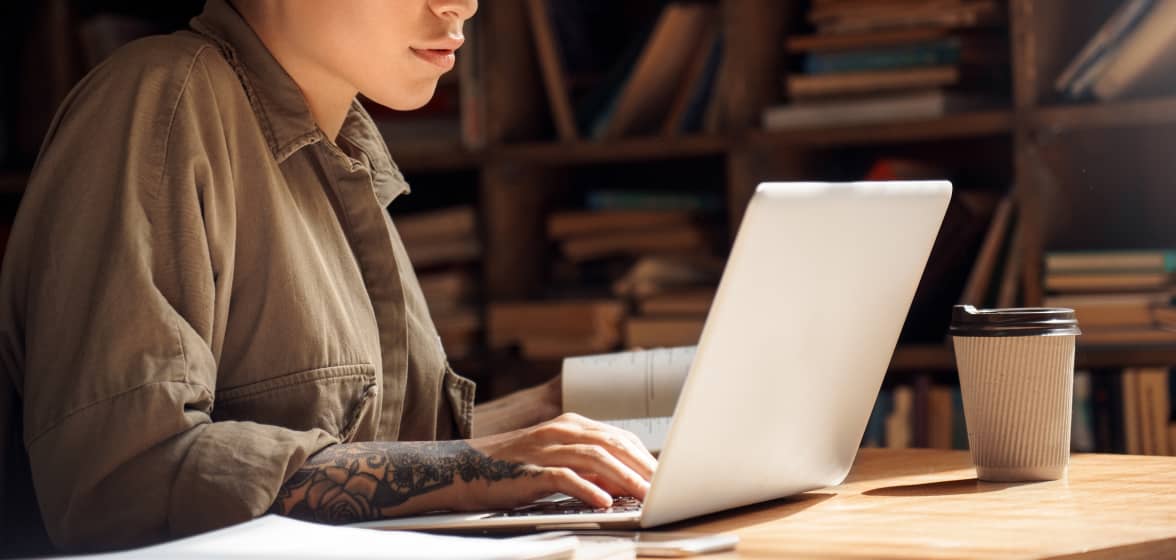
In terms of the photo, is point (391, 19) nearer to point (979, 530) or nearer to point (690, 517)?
point (690, 517)

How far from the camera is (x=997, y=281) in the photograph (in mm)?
2764

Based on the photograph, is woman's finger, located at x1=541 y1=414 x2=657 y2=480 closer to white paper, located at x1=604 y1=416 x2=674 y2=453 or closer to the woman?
the woman

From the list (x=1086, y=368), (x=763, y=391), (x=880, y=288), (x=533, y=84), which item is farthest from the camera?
(x=533, y=84)

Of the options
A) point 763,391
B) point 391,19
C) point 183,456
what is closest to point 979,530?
point 763,391

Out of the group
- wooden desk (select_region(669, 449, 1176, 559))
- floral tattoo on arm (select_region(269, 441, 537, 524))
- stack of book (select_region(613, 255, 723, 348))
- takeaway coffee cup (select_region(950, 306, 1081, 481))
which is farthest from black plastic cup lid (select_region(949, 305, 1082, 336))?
stack of book (select_region(613, 255, 723, 348))

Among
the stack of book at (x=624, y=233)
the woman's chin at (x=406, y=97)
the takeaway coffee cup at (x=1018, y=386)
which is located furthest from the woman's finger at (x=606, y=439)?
the stack of book at (x=624, y=233)

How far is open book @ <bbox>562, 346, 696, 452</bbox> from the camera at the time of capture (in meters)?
1.59

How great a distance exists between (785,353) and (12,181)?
2702 mm

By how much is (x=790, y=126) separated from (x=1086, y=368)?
0.72 m

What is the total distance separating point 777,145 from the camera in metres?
2.89

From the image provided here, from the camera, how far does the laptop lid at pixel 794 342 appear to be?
3.24 ft

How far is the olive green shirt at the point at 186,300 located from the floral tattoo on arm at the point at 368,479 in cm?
2

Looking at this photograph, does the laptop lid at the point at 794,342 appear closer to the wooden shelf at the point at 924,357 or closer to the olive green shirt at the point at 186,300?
the olive green shirt at the point at 186,300

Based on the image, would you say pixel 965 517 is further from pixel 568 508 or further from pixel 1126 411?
pixel 1126 411
